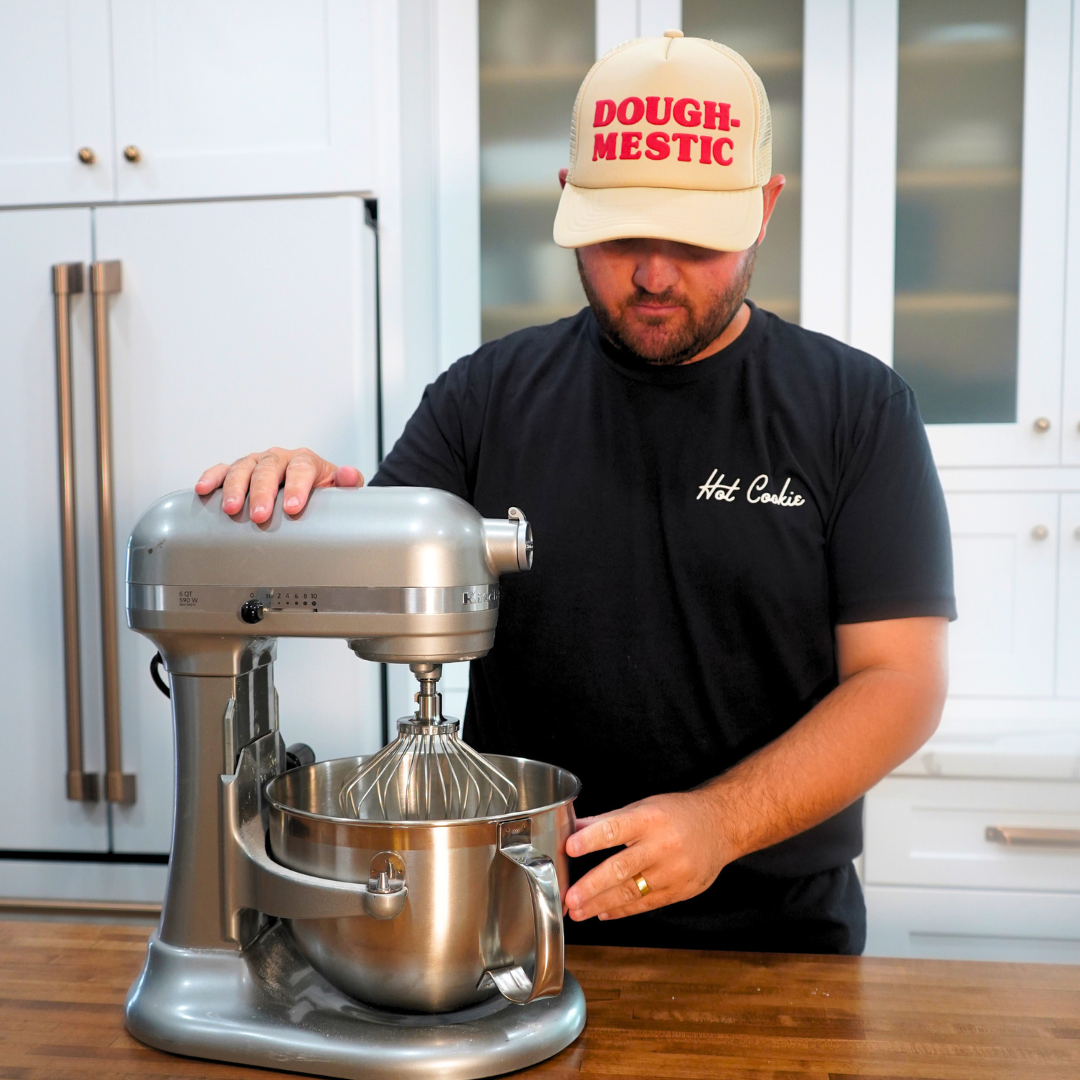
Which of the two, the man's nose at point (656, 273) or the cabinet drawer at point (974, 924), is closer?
the man's nose at point (656, 273)

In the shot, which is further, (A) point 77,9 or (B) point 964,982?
(A) point 77,9

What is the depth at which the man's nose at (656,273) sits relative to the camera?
3.76 feet

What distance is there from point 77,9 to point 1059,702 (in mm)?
1998

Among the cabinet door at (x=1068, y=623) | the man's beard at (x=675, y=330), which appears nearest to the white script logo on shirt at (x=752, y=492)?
the man's beard at (x=675, y=330)

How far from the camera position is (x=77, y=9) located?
174 cm

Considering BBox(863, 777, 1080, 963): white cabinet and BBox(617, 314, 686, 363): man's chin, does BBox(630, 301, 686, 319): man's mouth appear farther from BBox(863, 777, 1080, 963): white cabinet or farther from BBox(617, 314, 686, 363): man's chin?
BBox(863, 777, 1080, 963): white cabinet

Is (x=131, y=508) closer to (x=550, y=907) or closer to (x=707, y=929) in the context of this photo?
(x=707, y=929)

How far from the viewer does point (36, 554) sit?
1.79 meters

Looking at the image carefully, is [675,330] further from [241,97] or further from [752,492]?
Result: [241,97]

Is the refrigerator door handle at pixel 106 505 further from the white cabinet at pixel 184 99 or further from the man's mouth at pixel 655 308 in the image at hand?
the man's mouth at pixel 655 308

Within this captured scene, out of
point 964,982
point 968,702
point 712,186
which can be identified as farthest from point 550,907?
point 968,702

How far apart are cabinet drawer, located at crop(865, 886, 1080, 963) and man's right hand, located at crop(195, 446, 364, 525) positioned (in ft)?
4.54

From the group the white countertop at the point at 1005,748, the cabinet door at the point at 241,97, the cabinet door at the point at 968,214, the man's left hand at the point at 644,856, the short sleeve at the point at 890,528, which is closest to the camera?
the man's left hand at the point at 644,856

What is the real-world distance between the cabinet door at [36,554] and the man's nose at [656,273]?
1.01m
